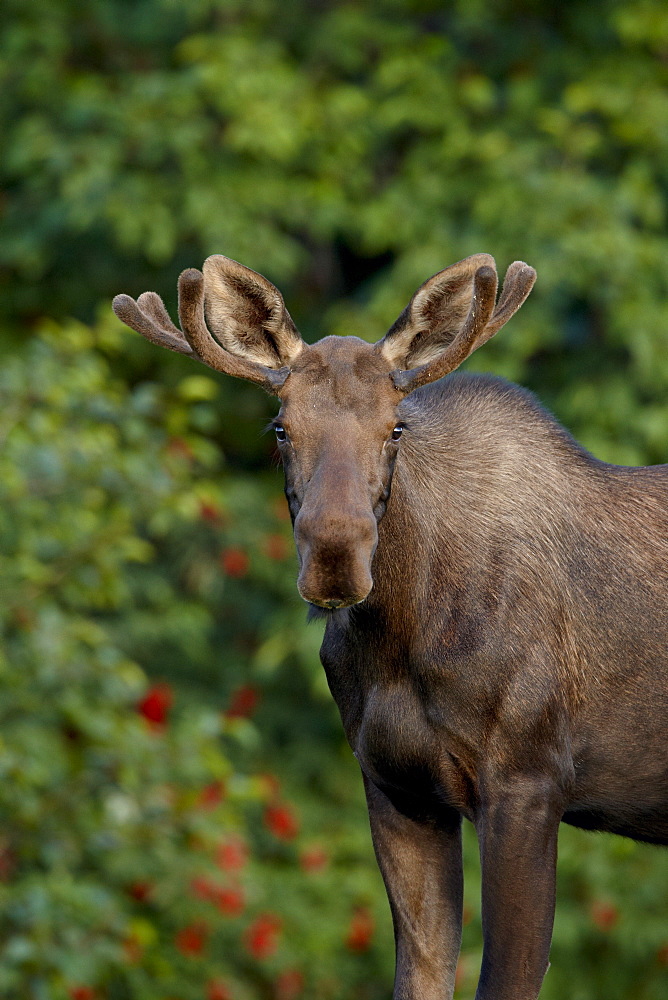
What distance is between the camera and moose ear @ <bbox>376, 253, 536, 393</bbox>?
348 cm

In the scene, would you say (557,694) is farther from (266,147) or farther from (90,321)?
(90,321)

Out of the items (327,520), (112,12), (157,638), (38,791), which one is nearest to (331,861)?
(157,638)

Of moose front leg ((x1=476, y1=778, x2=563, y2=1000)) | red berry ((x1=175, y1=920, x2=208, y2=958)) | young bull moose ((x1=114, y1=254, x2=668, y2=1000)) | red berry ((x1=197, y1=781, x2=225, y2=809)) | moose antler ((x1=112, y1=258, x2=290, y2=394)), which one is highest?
moose antler ((x1=112, y1=258, x2=290, y2=394))

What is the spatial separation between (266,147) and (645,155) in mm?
2567

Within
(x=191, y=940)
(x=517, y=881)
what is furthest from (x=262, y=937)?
(x=517, y=881)

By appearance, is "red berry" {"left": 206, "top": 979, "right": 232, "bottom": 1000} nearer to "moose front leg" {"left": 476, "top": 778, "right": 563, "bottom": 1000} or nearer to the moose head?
"moose front leg" {"left": 476, "top": 778, "right": 563, "bottom": 1000}

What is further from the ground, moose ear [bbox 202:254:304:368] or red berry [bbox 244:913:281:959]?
moose ear [bbox 202:254:304:368]

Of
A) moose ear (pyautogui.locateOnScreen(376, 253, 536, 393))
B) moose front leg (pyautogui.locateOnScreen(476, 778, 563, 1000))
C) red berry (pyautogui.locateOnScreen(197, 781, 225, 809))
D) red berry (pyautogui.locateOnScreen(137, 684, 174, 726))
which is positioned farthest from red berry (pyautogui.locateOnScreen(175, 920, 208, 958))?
moose ear (pyautogui.locateOnScreen(376, 253, 536, 393))

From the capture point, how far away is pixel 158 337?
385 cm

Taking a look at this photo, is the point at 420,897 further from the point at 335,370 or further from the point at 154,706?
the point at 154,706

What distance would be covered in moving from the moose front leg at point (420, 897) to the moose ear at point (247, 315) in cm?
118

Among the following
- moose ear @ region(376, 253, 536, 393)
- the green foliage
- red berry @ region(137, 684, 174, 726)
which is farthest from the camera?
red berry @ region(137, 684, 174, 726)

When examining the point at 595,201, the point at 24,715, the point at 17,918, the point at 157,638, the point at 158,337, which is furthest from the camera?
the point at 157,638

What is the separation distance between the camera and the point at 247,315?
147 inches
